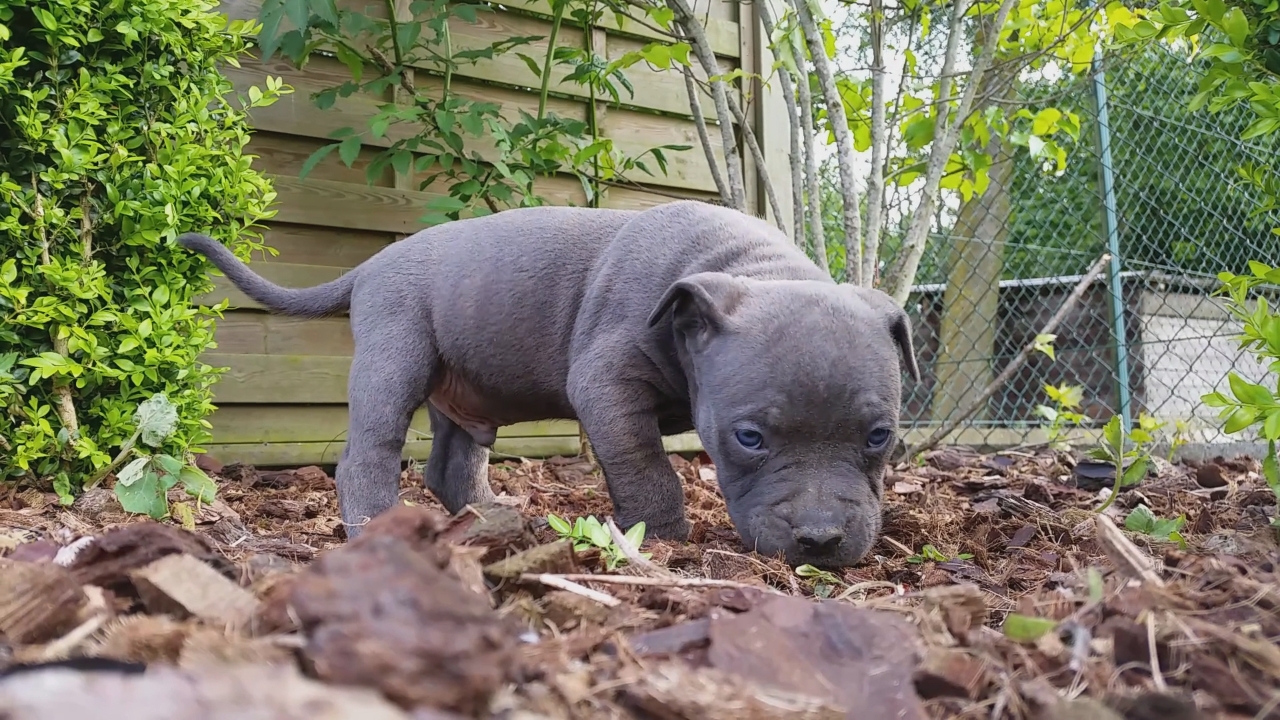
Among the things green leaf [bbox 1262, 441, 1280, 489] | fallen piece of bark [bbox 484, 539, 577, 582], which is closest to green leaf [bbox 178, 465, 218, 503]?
fallen piece of bark [bbox 484, 539, 577, 582]

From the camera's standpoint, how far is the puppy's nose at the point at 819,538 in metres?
2.52

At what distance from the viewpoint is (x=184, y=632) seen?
49.2 inches

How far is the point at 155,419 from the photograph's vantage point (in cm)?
339

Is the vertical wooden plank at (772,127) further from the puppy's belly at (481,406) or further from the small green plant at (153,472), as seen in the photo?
the small green plant at (153,472)

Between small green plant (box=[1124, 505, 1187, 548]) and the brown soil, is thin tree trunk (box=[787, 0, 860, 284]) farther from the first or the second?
the brown soil

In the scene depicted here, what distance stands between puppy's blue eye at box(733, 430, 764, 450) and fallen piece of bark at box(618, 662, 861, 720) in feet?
4.96

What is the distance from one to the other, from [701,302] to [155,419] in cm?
197

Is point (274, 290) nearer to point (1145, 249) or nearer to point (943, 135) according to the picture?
point (943, 135)

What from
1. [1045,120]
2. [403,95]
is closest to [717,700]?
[1045,120]

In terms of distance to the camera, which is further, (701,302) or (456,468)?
(456,468)

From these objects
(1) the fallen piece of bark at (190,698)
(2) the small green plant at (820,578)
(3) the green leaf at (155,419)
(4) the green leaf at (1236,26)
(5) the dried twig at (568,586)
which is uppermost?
(4) the green leaf at (1236,26)

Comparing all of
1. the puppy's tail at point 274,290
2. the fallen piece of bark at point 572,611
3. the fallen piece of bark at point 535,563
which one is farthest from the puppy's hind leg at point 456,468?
the fallen piece of bark at point 572,611

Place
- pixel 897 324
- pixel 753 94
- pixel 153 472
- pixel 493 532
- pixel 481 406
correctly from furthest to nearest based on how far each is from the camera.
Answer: pixel 753 94 < pixel 481 406 < pixel 153 472 < pixel 897 324 < pixel 493 532

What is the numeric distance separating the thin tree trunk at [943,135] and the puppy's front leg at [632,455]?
1542 mm
